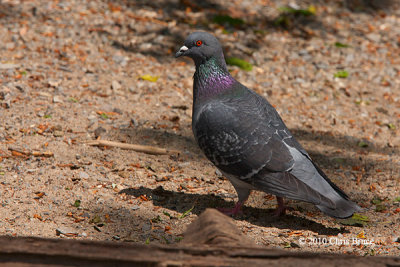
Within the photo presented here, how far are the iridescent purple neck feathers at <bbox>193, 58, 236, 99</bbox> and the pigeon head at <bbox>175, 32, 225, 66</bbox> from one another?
2.1 inches

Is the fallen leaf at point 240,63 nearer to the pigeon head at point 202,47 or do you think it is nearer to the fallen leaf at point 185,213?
the pigeon head at point 202,47

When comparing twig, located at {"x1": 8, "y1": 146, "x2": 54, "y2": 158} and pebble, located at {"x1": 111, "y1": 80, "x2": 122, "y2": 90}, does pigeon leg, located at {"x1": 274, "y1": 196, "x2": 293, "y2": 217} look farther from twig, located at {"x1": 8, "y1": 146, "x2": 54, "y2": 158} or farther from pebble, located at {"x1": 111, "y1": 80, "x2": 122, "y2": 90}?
pebble, located at {"x1": 111, "y1": 80, "x2": 122, "y2": 90}

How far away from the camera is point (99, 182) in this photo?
16.5 feet

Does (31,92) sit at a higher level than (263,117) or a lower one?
lower

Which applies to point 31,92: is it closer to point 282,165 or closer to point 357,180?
point 282,165

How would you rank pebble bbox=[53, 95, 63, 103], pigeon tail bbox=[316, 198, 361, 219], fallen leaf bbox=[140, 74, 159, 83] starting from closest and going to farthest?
1. pigeon tail bbox=[316, 198, 361, 219]
2. pebble bbox=[53, 95, 63, 103]
3. fallen leaf bbox=[140, 74, 159, 83]

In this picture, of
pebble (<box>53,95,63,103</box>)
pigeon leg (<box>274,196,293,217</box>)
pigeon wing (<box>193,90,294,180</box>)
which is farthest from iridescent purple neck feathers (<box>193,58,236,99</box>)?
pebble (<box>53,95,63,103</box>)

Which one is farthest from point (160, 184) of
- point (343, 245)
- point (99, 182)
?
point (343, 245)

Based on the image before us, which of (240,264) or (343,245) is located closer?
(240,264)

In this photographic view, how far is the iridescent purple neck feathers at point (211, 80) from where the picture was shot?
4965mm

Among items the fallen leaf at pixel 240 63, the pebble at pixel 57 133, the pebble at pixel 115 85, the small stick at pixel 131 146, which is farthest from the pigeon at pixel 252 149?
the fallen leaf at pixel 240 63

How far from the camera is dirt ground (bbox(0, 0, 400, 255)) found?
180 inches

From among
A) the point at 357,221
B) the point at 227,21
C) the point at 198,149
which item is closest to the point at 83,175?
the point at 198,149

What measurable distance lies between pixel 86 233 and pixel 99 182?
A: 3.00 feet
